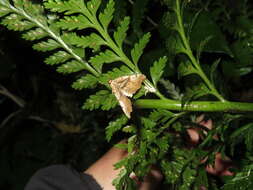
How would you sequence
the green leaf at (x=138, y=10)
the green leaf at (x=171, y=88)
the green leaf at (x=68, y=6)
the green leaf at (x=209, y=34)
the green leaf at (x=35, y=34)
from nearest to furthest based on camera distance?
1. the green leaf at (x=68, y=6)
2. the green leaf at (x=35, y=34)
3. the green leaf at (x=138, y=10)
4. the green leaf at (x=209, y=34)
5. the green leaf at (x=171, y=88)

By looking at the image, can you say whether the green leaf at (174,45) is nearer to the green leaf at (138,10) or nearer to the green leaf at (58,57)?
the green leaf at (138,10)

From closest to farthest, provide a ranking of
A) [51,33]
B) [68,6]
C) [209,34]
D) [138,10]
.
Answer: [68,6] < [51,33] < [138,10] < [209,34]

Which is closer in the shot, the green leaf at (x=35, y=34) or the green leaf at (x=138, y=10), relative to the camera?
the green leaf at (x=35, y=34)

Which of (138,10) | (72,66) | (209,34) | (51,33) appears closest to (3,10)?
(51,33)

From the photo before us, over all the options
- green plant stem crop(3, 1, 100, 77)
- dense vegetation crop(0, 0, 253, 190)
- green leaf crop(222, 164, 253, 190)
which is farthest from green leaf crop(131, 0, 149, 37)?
green leaf crop(222, 164, 253, 190)

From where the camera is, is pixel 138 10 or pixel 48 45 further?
pixel 138 10

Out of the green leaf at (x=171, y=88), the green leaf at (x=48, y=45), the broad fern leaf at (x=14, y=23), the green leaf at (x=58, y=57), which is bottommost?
the green leaf at (x=171, y=88)

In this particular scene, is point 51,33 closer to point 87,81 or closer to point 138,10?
point 87,81

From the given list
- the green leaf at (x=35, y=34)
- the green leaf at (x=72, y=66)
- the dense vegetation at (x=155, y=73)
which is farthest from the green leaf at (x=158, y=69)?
the green leaf at (x=35, y=34)
